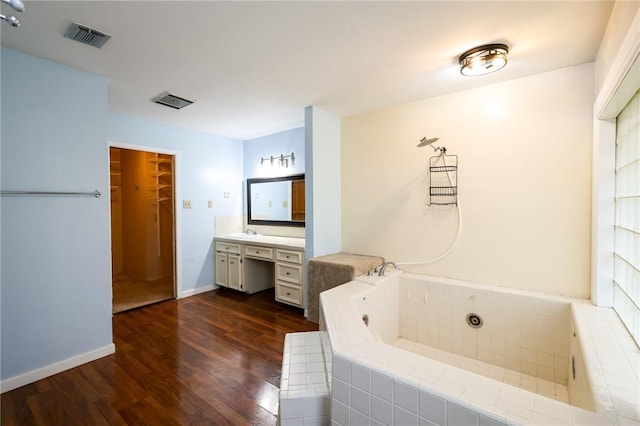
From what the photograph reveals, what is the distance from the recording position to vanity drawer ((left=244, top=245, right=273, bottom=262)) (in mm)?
3488

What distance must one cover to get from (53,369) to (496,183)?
145 inches

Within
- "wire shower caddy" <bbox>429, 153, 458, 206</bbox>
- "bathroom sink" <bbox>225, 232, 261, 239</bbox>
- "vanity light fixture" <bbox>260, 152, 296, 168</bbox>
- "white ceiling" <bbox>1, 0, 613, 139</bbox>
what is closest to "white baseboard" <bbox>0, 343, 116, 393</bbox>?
"bathroom sink" <bbox>225, 232, 261, 239</bbox>

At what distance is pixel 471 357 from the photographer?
7.37 feet

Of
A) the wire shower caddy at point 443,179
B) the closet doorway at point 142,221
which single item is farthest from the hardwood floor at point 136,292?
the wire shower caddy at point 443,179

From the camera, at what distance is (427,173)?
2672 mm

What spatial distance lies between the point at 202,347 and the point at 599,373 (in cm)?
258

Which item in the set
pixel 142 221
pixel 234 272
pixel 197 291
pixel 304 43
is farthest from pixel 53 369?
pixel 142 221

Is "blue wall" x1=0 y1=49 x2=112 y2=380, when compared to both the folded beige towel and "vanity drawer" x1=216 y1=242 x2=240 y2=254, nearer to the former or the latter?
"vanity drawer" x1=216 y1=242 x2=240 y2=254

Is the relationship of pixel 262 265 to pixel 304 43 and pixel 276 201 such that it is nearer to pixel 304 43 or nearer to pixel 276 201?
pixel 276 201

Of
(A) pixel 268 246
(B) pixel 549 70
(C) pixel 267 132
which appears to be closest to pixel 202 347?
(A) pixel 268 246

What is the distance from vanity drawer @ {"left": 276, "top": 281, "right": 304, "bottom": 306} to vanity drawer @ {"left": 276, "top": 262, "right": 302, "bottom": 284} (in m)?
0.07

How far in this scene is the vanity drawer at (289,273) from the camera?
10.5 ft

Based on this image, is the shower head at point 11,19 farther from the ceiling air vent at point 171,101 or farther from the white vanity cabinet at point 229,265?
the white vanity cabinet at point 229,265

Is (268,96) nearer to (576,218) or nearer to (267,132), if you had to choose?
(267,132)
